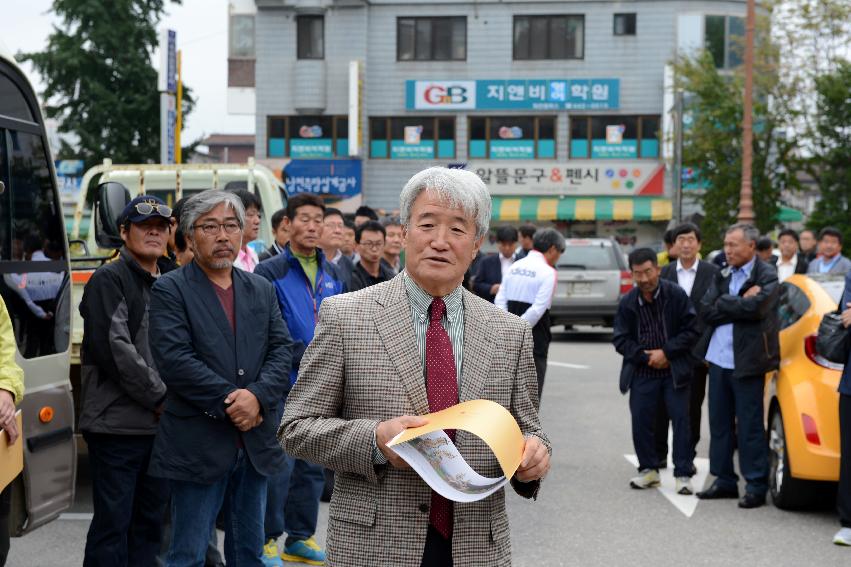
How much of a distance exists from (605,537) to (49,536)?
3414mm

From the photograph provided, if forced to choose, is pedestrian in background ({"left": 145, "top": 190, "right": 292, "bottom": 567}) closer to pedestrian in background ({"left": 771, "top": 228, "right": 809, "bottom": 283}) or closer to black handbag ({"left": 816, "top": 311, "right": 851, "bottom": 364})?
black handbag ({"left": 816, "top": 311, "right": 851, "bottom": 364})

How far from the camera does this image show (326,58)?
40.0 meters

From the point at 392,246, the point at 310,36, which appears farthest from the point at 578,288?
the point at 310,36

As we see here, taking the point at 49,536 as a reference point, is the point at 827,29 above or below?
above

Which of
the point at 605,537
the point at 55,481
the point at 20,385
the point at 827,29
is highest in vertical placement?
the point at 827,29

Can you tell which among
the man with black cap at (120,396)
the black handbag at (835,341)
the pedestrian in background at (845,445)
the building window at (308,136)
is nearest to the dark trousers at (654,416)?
the pedestrian in background at (845,445)

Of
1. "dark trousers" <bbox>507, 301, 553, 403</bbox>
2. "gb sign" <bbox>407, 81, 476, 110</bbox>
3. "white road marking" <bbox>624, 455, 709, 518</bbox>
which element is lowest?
"white road marking" <bbox>624, 455, 709, 518</bbox>

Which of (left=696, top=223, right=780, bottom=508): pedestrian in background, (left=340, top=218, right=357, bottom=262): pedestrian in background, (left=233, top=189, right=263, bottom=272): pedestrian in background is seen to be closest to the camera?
(left=233, top=189, right=263, bottom=272): pedestrian in background

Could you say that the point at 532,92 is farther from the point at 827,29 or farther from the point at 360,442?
the point at 360,442

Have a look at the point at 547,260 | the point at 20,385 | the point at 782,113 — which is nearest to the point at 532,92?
the point at 782,113

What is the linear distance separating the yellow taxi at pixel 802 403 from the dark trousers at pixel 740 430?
0.35ft

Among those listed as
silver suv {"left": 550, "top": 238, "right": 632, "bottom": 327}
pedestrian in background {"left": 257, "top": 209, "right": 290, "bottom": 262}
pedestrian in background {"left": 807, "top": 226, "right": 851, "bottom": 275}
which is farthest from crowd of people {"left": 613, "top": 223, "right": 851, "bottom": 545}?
silver suv {"left": 550, "top": 238, "right": 632, "bottom": 327}

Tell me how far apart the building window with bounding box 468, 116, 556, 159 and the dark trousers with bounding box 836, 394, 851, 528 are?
33.7 metres

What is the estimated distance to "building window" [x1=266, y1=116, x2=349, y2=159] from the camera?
40281mm
